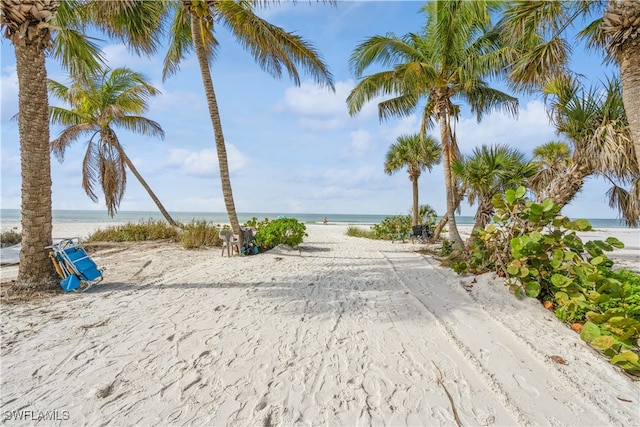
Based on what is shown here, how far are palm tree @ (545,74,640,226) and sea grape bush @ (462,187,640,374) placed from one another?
6.39 feet

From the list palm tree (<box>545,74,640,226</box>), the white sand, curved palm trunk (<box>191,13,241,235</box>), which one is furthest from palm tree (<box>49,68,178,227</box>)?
palm tree (<box>545,74,640,226</box>)

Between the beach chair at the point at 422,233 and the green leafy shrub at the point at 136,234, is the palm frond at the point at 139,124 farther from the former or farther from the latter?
the beach chair at the point at 422,233

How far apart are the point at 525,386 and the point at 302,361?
186cm

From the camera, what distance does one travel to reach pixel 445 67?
9.27m

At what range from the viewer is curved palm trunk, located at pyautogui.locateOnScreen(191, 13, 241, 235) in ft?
26.1

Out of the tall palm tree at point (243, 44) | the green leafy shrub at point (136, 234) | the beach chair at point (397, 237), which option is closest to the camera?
the tall palm tree at point (243, 44)

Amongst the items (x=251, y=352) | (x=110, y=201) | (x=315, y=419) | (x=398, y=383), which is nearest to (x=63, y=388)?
(x=251, y=352)

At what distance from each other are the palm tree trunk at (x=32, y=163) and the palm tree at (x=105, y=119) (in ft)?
26.9

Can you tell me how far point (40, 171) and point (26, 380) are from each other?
3870 mm

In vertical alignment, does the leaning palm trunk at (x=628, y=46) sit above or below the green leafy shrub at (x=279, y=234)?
above

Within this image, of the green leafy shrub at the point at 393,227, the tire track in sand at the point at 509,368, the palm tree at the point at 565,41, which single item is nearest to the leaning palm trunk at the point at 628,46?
the palm tree at the point at 565,41

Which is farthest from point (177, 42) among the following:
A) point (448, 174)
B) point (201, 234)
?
point (448, 174)

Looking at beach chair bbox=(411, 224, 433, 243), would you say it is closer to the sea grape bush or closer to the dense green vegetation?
the dense green vegetation

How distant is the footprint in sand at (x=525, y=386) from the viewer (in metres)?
2.24
